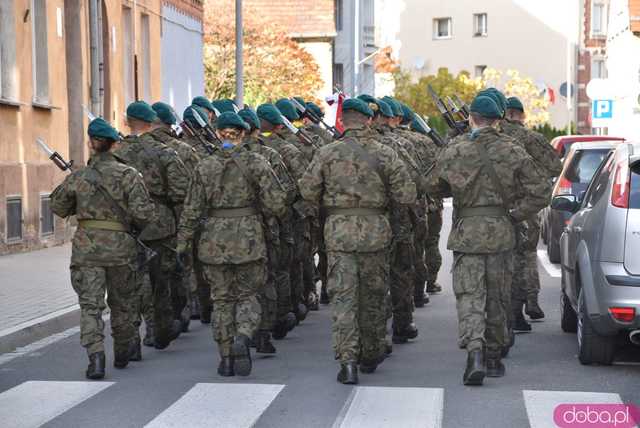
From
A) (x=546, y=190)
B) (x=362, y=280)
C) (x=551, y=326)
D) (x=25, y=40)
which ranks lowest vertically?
(x=551, y=326)

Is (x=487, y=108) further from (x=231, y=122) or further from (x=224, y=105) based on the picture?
(x=224, y=105)

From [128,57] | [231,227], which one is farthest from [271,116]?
[128,57]

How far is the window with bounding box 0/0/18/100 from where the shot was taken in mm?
19830

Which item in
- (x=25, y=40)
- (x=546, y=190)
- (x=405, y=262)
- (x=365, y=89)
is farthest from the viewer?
(x=365, y=89)

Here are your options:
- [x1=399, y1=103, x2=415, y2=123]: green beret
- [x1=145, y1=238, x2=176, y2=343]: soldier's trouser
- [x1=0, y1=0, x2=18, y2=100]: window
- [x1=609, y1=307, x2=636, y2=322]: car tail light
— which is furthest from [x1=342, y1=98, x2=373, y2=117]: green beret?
[x1=0, y1=0, x2=18, y2=100]: window

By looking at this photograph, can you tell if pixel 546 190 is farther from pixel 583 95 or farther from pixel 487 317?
pixel 583 95

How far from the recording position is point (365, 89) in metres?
64.2

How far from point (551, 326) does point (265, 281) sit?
3289 millimetres

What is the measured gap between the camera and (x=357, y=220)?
369 inches

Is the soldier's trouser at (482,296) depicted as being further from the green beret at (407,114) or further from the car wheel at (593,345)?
the green beret at (407,114)

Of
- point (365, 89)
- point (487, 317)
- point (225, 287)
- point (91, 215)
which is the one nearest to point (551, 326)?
point (487, 317)

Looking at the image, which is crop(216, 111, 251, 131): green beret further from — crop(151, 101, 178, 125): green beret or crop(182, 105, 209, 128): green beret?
crop(182, 105, 209, 128): green beret

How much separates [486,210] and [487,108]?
69 centimetres

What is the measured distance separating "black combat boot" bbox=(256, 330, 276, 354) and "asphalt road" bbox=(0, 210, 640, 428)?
97mm
